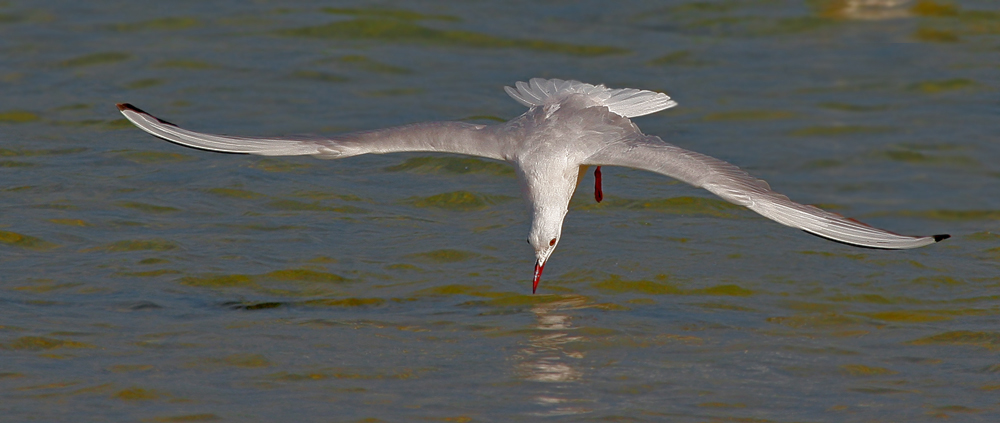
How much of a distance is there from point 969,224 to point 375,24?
634cm

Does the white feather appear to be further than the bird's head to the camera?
Yes

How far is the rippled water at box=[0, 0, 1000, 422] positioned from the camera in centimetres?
600

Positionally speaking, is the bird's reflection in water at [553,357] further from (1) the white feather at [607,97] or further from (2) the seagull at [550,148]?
(1) the white feather at [607,97]

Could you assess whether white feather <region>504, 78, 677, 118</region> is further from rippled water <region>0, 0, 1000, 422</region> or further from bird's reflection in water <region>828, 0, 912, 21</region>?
bird's reflection in water <region>828, 0, 912, 21</region>

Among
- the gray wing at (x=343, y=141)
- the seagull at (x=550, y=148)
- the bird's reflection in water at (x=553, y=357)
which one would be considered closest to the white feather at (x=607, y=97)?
the seagull at (x=550, y=148)

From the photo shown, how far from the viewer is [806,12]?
522 inches

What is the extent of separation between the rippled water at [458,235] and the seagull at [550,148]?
0.60 m

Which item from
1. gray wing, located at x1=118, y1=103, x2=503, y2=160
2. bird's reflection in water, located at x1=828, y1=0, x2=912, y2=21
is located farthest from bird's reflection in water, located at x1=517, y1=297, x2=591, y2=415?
bird's reflection in water, located at x1=828, y1=0, x2=912, y2=21

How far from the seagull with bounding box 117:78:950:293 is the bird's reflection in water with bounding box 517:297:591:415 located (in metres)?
0.22

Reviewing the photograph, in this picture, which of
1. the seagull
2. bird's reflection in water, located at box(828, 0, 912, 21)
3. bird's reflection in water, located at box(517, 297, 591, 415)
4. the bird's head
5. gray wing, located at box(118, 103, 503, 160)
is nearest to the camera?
bird's reflection in water, located at box(517, 297, 591, 415)

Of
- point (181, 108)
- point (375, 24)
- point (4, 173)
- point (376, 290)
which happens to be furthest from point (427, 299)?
point (375, 24)

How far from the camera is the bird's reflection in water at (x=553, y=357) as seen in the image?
579cm

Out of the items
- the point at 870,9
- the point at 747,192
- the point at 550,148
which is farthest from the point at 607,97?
the point at 870,9

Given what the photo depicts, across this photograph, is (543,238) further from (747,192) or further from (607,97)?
(607,97)
